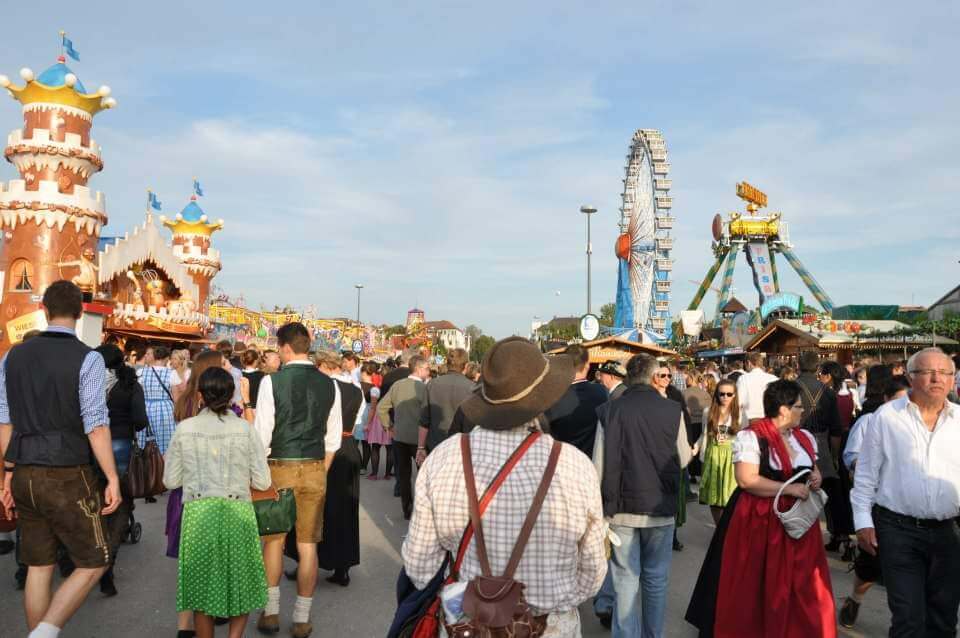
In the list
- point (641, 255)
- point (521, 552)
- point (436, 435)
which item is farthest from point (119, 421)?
point (641, 255)

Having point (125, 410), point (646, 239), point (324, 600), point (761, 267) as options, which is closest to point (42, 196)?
point (125, 410)

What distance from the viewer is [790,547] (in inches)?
155

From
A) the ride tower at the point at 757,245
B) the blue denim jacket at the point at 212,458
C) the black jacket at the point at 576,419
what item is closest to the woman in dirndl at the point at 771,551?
the black jacket at the point at 576,419

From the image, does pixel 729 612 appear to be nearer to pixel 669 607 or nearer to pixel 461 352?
pixel 669 607

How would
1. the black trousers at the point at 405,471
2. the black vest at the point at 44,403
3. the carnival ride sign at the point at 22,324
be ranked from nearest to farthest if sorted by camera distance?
the black vest at the point at 44,403, the black trousers at the point at 405,471, the carnival ride sign at the point at 22,324

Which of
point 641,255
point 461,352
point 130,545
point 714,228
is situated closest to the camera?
point 130,545

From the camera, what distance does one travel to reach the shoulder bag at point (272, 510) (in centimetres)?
423

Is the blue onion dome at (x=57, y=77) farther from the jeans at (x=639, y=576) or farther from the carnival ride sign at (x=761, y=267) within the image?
the carnival ride sign at (x=761, y=267)

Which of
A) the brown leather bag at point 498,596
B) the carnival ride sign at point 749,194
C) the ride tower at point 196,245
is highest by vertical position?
the carnival ride sign at point 749,194

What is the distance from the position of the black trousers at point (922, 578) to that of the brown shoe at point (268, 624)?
3.56 m

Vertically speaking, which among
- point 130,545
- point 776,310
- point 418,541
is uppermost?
point 776,310

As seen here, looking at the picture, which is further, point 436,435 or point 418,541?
point 436,435

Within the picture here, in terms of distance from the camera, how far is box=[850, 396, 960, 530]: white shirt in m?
3.51

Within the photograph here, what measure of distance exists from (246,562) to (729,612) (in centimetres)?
278
